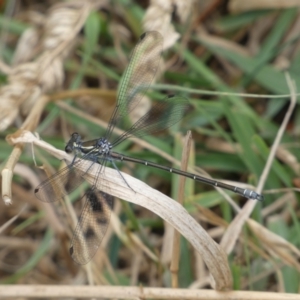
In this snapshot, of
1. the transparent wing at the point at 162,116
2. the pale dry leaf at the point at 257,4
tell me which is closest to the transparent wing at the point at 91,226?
the transparent wing at the point at 162,116

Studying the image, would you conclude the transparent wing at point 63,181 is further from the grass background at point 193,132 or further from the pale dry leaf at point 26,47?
the pale dry leaf at point 26,47

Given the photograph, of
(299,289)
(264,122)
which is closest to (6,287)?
(299,289)

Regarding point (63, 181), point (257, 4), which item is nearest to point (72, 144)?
point (63, 181)

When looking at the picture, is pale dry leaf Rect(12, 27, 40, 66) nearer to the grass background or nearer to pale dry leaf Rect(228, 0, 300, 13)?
the grass background

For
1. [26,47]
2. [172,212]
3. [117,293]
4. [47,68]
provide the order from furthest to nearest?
[26,47] → [47,68] → [117,293] → [172,212]

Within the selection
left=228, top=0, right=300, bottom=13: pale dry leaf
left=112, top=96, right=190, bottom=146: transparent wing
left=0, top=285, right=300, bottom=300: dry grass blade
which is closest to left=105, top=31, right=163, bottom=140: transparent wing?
left=112, top=96, right=190, bottom=146: transparent wing

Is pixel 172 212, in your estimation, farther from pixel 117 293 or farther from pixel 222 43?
pixel 222 43

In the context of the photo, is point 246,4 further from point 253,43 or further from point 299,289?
point 299,289
